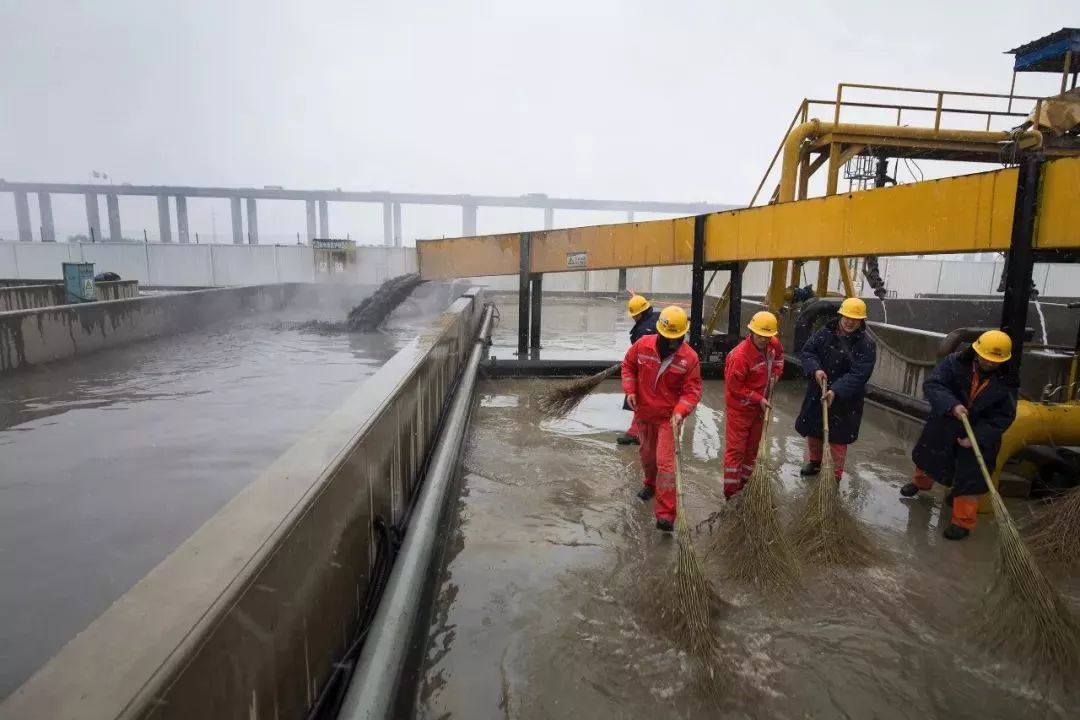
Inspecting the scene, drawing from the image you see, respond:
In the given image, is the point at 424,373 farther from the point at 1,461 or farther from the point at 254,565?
the point at 1,461

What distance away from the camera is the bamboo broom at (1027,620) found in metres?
2.73

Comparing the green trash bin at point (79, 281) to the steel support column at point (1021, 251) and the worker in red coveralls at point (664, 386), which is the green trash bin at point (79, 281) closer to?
the worker in red coveralls at point (664, 386)

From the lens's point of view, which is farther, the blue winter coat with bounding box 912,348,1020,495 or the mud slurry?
the blue winter coat with bounding box 912,348,1020,495

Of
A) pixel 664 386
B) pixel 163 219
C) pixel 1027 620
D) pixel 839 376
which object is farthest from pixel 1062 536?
pixel 163 219

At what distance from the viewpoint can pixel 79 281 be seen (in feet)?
39.6

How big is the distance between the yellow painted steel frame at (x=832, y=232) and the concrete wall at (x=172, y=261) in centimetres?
1568

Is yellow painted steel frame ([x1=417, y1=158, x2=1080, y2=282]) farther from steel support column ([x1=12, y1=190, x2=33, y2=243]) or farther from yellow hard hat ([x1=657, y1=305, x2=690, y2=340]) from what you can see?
steel support column ([x1=12, y1=190, x2=33, y2=243])

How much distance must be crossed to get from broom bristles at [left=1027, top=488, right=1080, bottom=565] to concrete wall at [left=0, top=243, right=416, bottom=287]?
74.2 feet

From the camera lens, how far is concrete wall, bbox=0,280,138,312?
12.0 meters

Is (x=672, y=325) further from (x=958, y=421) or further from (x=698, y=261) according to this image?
(x=698, y=261)

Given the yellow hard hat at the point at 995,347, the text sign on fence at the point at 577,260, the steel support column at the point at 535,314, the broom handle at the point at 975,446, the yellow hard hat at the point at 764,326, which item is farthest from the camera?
the steel support column at the point at 535,314

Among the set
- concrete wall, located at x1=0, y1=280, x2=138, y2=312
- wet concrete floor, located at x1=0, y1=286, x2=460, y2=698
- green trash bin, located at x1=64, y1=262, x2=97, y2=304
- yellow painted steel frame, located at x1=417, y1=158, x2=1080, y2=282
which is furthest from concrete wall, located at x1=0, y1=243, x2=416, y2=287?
yellow painted steel frame, located at x1=417, y1=158, x2=1080, y2=282

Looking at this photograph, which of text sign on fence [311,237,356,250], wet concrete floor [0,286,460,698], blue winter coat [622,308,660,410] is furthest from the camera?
text sign on fence [311,237,356,250]

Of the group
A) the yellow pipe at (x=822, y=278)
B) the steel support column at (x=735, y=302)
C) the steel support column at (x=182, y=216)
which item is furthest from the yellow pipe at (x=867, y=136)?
the steel support column at (x=182, y=216)
